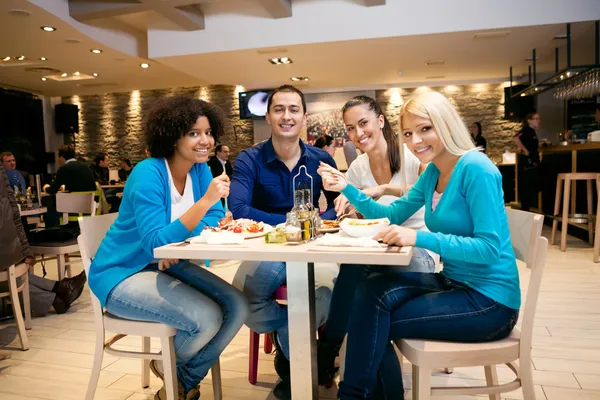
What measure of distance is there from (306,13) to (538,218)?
5836 millimetres

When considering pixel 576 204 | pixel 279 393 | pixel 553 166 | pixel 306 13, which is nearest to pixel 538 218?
pixel 279 393

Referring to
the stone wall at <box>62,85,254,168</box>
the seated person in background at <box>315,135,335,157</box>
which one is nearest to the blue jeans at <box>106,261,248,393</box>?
the seated person in background at <box>315,135,335,157</box>

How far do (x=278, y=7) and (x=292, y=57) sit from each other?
4.44ft

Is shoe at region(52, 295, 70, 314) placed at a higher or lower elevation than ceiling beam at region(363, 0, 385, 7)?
lower

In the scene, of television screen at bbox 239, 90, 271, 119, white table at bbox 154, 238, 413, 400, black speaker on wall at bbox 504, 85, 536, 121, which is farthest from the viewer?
television screen at bbox 239, 90, 271, 119

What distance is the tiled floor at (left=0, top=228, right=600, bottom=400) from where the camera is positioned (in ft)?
7.27

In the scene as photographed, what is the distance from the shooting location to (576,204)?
6.06 m

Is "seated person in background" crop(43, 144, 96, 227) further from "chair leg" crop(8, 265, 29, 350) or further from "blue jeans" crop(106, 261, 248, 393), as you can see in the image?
"blue jeans" crop(106, 261, 248, 393)

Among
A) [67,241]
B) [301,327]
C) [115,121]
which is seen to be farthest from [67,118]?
[301,327]

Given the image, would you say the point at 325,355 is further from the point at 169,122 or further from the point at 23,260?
the point at 23,260

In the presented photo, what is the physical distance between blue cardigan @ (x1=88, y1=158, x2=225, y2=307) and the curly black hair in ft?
0.23

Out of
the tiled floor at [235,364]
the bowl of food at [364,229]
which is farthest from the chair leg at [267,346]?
the bowl of food at [364,229]

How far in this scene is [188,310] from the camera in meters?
1.73

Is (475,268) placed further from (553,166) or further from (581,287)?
(553,166)
